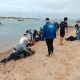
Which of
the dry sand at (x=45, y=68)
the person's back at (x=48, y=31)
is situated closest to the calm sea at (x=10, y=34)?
the dry sand at (x=45, y=68)

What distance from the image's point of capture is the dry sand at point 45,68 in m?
9.50

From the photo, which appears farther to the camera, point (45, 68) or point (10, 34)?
point (10, 34)

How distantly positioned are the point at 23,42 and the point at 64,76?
4.51 metres

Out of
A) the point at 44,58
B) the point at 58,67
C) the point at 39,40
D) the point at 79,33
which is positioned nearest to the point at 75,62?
the point at 58,67

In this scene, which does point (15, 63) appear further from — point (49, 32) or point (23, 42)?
point (49, 32)

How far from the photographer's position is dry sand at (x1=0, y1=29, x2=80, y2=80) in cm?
950

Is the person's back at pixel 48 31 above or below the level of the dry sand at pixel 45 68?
above

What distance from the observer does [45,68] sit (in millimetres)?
10562

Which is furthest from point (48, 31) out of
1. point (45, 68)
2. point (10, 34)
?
point (10, 34)

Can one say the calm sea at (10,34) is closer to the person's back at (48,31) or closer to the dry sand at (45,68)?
the dry sand at (45,68)

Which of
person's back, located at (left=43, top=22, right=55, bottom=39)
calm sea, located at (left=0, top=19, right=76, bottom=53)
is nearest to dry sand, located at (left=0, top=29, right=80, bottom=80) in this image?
person's back, located at (left=43, top=22, right=55, bottom=39)

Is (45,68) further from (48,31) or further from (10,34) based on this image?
(10,34)

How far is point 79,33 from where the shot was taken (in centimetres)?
1877

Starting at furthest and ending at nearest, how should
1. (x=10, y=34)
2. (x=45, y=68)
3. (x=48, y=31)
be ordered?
(x=10, y=34)
(x=48, y=31)
(x=45, y=68)
